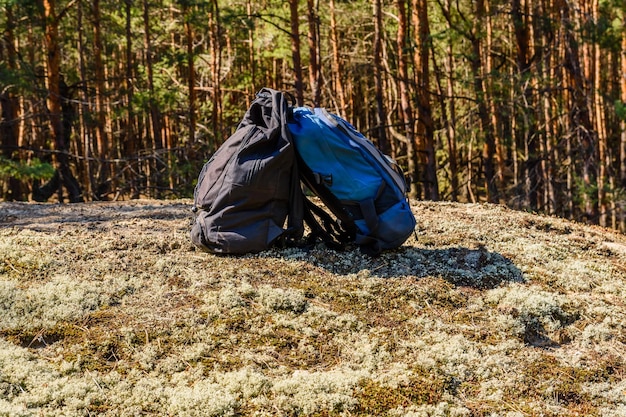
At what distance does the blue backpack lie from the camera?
143 inches

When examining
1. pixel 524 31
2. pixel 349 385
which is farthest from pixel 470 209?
pixel 524 31

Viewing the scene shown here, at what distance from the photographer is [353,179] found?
12.0 ft

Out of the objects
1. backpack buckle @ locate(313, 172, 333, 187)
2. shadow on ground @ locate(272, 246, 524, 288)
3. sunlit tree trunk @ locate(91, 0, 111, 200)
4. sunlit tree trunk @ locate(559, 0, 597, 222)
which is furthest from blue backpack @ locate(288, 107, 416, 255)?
sunlit tree trunk @ locate(91, 0, 111, 200)

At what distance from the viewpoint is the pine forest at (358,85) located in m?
9.84

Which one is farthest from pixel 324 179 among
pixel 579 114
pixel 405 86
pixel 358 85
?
pixel 358 85

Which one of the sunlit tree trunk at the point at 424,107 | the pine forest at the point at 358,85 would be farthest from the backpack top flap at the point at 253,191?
the sunlit tree trunk at the point at 424,107

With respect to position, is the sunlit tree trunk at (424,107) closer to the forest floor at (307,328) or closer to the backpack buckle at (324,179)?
the forest floor at (307,328)

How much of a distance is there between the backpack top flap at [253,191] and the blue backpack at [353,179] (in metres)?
0.13

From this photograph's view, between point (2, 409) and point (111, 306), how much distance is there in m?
0.92

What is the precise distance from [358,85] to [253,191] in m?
19.8

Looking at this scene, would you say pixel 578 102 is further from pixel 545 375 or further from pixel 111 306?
pixel 111 306

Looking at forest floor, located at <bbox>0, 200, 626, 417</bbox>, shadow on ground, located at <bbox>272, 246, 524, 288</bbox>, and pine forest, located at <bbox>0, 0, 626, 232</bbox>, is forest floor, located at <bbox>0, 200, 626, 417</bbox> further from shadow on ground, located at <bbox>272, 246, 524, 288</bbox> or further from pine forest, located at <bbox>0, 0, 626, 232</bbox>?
pine forest, located at <bbox>0, 0, 626, 232</bbox>

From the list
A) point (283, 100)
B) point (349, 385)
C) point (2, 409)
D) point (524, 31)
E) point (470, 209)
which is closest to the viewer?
point (2, 409)

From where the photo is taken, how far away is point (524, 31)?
34.9 feet
